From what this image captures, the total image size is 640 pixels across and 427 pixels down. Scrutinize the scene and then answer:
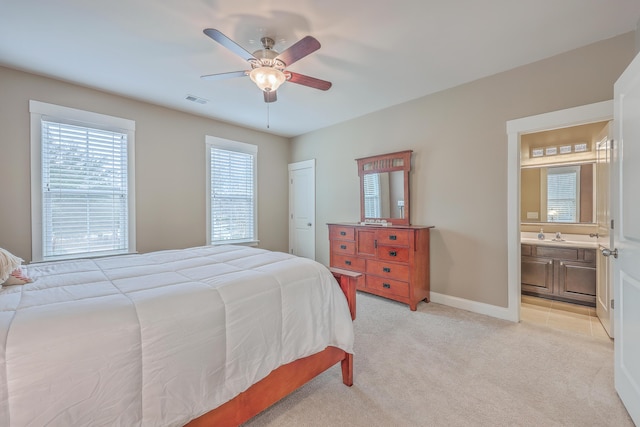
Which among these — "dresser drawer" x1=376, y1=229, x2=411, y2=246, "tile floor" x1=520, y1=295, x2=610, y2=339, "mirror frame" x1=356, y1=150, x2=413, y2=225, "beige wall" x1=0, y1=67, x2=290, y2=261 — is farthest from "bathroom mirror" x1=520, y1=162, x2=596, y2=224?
"beige wall" x1=0, y1=67, x2=290, y2=261

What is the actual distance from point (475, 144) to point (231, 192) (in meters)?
3.56

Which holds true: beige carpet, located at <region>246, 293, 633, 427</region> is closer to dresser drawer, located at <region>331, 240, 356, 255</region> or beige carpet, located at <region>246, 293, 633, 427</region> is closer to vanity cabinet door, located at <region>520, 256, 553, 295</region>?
vanity cabinet door, located at <region>520, 256, 553, 295</region>

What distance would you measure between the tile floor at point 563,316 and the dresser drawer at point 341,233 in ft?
6.95

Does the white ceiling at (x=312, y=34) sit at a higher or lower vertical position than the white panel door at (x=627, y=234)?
higher

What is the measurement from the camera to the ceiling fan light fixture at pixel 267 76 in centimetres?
210

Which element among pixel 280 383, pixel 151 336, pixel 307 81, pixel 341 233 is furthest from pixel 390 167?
pixel 151 336

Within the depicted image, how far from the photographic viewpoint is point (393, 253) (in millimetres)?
3350

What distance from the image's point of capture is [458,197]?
127 inches

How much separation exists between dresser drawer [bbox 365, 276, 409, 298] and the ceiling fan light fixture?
8.38 feet

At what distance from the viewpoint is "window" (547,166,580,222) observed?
12.1ft

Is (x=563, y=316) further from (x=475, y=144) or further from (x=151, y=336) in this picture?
(x=151, y=336)

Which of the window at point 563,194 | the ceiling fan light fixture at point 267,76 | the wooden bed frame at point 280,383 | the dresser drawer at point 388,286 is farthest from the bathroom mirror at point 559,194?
the ceiling fan light fixture at point 267,76

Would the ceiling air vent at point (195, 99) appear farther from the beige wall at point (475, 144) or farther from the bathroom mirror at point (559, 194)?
the bathroom mirror at point (559, 194)

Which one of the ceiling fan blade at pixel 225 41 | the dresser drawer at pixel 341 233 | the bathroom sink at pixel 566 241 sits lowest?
the bathroom sink at pixel 566 241
